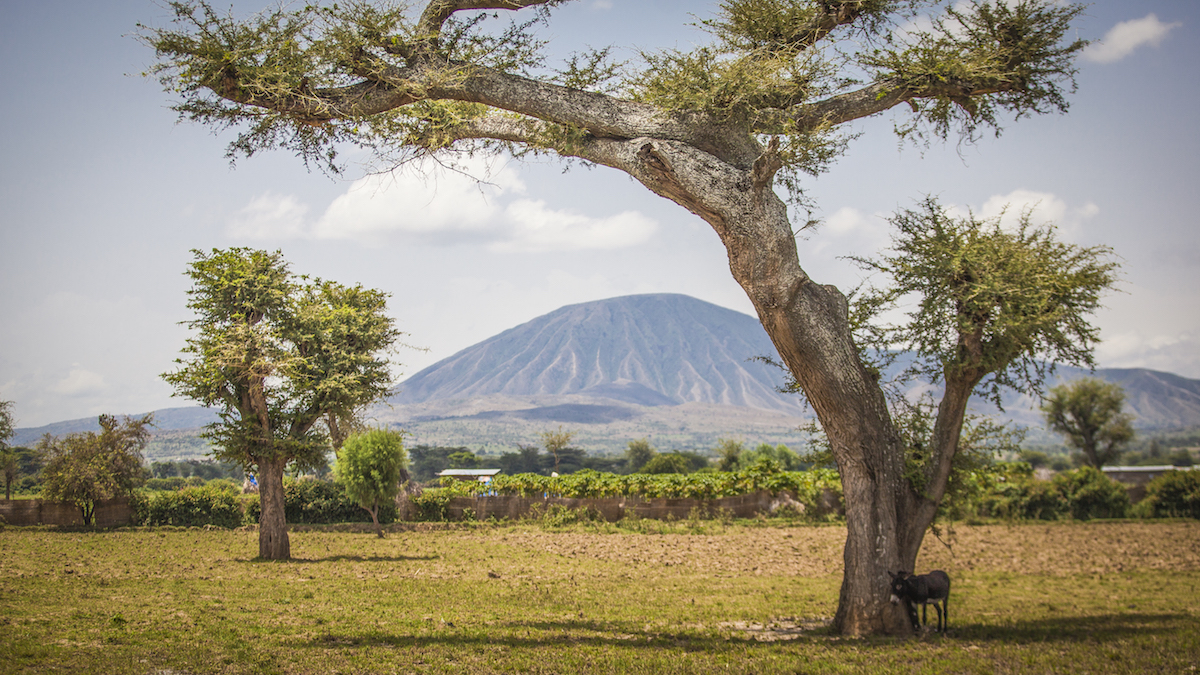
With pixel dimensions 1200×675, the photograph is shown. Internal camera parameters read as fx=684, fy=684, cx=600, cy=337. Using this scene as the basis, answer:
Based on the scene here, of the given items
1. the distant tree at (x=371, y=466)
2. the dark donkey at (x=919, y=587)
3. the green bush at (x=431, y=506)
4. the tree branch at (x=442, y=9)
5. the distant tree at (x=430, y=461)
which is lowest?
the distant tree at (x=430, y=461)

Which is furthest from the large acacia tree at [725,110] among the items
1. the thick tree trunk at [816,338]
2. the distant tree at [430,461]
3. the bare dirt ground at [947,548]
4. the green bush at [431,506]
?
the distant tree at [430,461]

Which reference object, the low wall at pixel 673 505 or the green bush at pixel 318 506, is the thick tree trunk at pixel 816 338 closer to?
the low wall at pixel 673 505

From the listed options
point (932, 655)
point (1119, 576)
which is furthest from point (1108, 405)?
point (932, 655)

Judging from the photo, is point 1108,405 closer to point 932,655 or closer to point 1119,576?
point 1119,576

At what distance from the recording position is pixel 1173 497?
21.4 metres

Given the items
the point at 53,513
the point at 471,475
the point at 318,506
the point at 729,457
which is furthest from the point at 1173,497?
the point at 53,513

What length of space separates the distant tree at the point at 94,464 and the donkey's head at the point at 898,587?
20.6 meters

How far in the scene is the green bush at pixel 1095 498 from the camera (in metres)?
21.7

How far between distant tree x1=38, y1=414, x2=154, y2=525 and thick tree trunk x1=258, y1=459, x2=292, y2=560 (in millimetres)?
8657

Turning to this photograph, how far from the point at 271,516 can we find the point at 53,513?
11.0 meters

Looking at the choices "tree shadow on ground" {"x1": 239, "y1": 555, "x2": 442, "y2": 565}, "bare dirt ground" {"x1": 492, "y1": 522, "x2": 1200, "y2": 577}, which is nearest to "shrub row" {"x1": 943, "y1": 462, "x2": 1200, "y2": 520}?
"bare dirt ground" {"x1": 492, "y1": 522, "x2": 1200, "y2": 577}

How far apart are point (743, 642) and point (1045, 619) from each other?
4434 mm

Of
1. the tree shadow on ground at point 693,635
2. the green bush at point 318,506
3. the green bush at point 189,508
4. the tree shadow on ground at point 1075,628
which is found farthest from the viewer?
the green bush at point 318,506

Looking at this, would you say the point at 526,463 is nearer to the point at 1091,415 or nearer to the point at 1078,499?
the point at 1091,415
